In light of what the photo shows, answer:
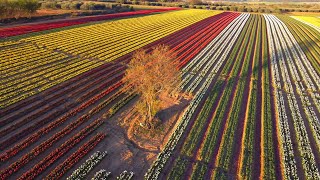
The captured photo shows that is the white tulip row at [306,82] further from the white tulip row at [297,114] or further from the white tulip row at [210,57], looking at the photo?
the white tulip row at [210,57]

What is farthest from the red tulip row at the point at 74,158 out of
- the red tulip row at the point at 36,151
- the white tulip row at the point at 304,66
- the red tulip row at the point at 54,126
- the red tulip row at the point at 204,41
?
the white tulip row at the point at 304,66

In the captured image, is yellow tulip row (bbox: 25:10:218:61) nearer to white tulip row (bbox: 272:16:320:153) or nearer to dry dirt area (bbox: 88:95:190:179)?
dry dirt area (bbox: 88:95:190:179)

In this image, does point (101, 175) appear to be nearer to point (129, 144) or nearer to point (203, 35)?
point (129, 144)

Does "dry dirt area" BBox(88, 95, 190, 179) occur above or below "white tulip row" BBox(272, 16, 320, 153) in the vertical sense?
below

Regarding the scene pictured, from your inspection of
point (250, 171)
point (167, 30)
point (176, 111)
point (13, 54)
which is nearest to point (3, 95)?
point (13, 54)

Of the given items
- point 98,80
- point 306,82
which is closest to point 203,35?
point 306,82

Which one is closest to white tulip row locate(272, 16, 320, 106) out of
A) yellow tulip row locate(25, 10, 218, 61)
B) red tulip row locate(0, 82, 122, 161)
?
red tulip row locate(0, 82, 122, 161)
